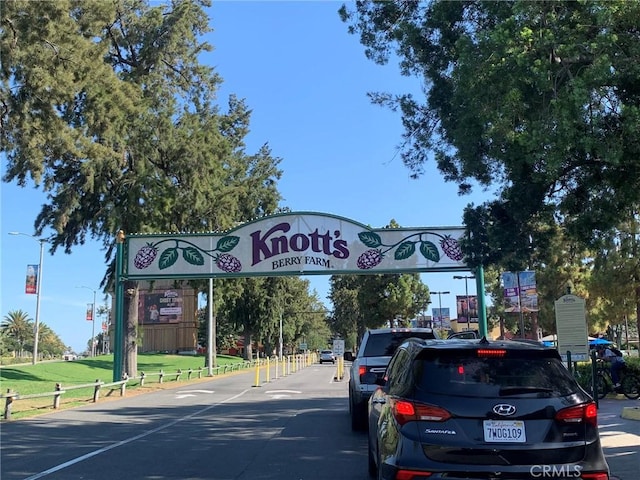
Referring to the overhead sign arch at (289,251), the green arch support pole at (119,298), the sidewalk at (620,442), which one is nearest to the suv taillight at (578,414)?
the sidewalk at (620,442)

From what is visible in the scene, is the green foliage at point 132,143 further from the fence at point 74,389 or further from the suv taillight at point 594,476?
the suv taillight at point 594,476

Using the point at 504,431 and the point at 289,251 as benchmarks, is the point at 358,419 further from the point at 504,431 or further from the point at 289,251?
the point at 289,251

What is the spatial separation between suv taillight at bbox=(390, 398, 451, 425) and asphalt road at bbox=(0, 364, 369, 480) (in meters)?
3.20

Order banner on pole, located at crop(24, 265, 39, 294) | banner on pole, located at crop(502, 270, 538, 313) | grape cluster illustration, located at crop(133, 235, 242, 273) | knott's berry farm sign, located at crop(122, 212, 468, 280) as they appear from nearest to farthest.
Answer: knott's berry farm sign, located at crop(122, 212, 468, 280)
banner on pole, located at crop(502, 270, 538, 313)
grape cluster illustration, located at crop(133, 235, 242, 273)
banner on pole, located at crop(24, 265, 39, 294)

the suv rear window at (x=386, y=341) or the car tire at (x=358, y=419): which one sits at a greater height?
the suv rear window at (x=386, y=341)

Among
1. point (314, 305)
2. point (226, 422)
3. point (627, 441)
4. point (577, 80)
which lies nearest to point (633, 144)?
point (577, 80)

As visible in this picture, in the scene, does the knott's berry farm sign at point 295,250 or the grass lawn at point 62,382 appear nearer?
the grass lawn at point 62,382

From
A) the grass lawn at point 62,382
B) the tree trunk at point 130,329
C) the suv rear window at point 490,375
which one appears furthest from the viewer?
the tree trunk at point 130,329

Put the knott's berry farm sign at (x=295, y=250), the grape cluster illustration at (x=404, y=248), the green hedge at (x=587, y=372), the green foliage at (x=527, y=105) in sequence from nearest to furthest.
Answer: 1. the green foliage at (x=527, y=105)
2. the green hedge at (x=587, y=372)
3. the grape cluster illustration at (x=404, y=248)
4. the knott's berry farm sign at (x=295, y=250)

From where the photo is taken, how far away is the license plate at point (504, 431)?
5.14 m

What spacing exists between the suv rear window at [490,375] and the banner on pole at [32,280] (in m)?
47.2

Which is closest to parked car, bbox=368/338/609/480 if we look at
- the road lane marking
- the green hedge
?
the road lane marking

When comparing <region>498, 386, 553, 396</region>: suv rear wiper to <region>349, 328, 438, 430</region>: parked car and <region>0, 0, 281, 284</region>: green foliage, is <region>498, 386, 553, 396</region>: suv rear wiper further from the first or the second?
<region>0, 0, 281, 284</region>: green foliage

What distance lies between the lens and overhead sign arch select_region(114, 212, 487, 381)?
25.6 m
